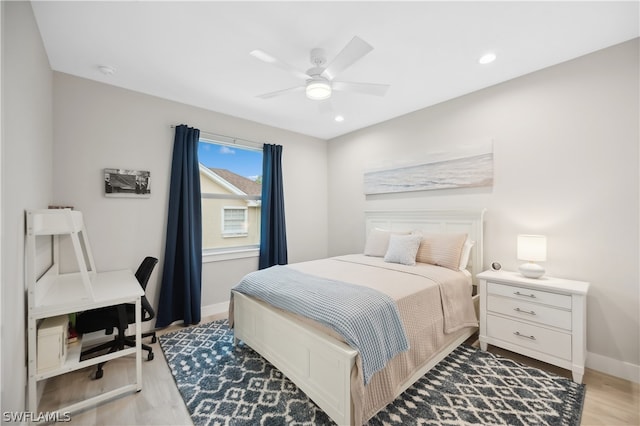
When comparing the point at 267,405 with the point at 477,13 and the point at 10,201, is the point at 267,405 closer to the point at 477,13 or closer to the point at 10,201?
the point at 10,201

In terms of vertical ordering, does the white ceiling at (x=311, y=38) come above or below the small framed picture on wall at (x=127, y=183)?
above

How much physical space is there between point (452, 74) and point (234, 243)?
11.0 feet

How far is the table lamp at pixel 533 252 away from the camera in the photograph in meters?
2.39

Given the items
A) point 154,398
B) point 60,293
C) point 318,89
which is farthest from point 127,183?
point 318,89

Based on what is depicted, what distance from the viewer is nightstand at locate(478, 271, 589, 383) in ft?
6.86

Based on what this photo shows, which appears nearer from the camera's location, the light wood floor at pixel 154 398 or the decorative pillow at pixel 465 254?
the light wood floor at pixel 154 398

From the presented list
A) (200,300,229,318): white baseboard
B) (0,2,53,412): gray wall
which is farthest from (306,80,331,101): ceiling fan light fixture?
(200,300,229,318): white baseboard

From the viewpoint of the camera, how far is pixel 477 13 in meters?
1.87

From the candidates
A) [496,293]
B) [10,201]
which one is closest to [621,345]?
[496,293]

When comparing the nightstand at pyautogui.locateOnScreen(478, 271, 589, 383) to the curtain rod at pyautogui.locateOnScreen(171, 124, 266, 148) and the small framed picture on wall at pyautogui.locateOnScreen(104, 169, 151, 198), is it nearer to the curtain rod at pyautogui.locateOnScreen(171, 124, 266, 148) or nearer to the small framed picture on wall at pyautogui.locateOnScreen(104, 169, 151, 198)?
the curtain rod at pyautogui.locateOnScreen(171, 124, 266, 148)

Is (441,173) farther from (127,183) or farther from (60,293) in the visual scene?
(60,293)

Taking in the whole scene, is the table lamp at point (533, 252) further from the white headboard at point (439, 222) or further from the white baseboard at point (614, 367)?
the white baseboard at point (614, 367)

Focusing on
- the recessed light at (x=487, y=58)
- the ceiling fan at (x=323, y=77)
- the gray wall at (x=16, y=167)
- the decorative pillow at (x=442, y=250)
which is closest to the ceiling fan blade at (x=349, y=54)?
the ceiling fan at (x=323, y=77)

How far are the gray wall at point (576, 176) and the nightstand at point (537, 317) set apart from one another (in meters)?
0.26
